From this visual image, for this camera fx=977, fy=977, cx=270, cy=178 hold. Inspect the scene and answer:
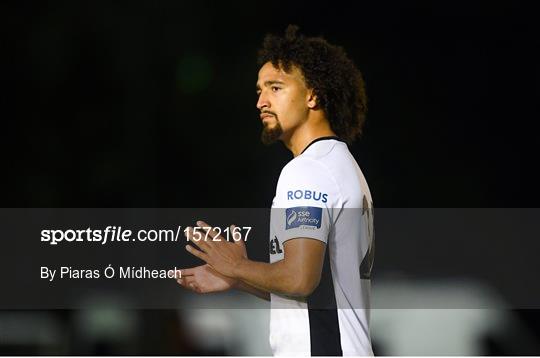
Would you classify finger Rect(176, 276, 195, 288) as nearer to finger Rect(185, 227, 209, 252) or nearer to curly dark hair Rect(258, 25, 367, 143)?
finger Rect(185, 227, 209, 252)

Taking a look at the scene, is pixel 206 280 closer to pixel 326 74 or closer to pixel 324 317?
→ pixel 324 317

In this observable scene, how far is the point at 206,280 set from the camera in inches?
181

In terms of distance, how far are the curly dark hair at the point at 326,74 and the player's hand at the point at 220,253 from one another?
0.74 metres

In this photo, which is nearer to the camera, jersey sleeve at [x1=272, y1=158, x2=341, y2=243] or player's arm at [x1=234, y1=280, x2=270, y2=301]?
jersey sleeve at [x1=272, y1=158, x2=341, y2=243]

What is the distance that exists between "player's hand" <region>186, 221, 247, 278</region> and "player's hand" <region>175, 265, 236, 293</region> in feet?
0.19

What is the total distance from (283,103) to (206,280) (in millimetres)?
906

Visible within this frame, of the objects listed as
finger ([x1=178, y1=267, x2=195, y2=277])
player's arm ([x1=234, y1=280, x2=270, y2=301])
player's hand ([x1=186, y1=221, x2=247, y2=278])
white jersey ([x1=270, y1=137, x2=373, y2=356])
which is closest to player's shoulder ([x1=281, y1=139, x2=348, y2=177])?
white jersey ([x1=270, y1=137, x2=373, y2=356])

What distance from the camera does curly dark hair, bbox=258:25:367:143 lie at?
4613 mm

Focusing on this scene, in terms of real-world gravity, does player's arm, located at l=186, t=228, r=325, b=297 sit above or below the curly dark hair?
below

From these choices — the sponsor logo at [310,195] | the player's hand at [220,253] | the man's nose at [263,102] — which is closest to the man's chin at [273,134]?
the man's nose at [263,102]

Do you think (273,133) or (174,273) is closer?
(273,133)

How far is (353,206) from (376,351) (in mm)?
2450

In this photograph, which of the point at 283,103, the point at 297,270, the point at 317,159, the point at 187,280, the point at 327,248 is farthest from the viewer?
the point at 187,280

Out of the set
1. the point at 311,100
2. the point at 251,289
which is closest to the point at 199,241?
the point at 251,289
